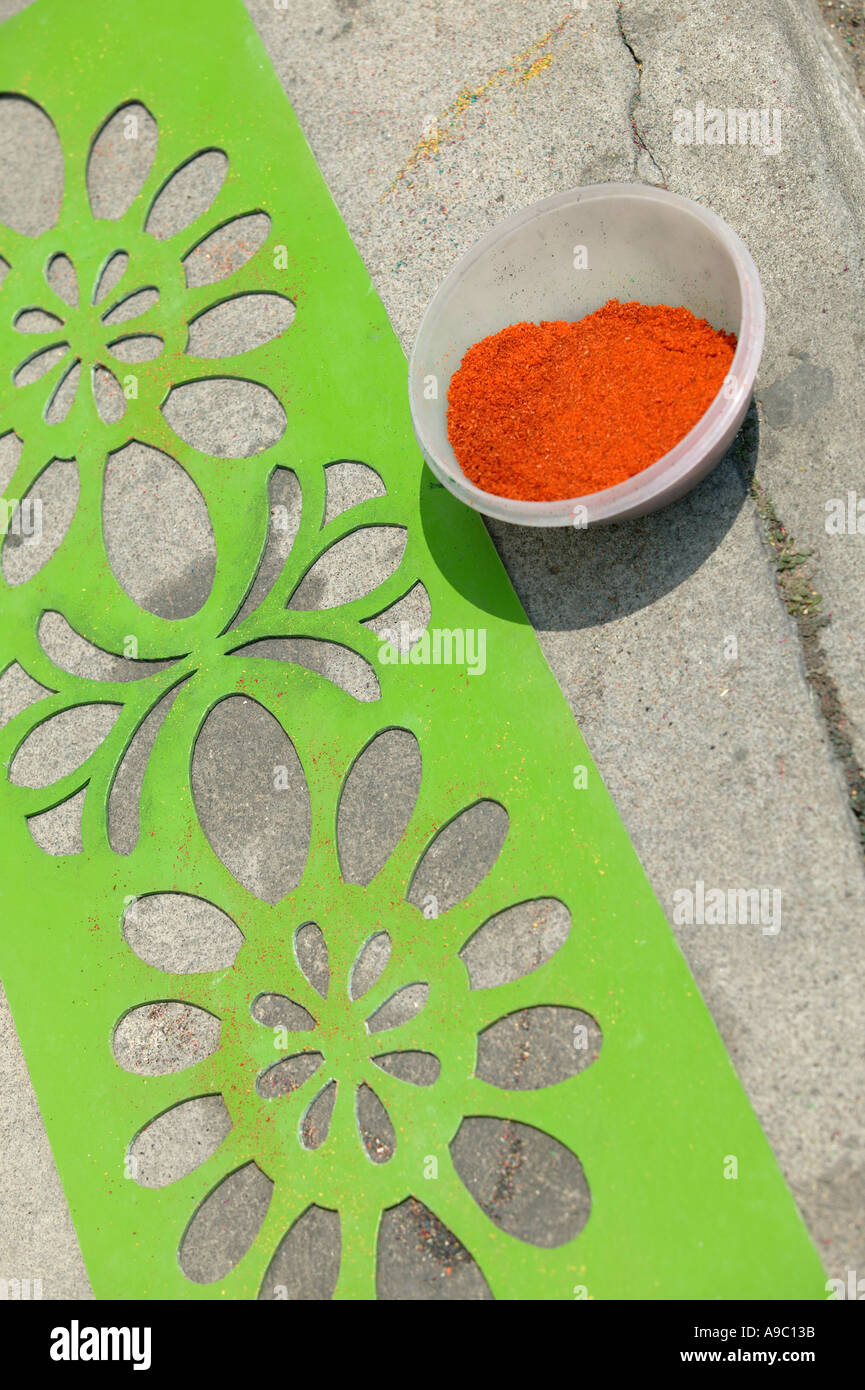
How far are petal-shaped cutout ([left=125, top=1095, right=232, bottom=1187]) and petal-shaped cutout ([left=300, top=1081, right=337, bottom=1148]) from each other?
0.83ft

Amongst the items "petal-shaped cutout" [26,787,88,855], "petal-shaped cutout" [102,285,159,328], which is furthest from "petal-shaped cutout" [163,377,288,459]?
"petal-shaped cutout" [26,787,88,855]

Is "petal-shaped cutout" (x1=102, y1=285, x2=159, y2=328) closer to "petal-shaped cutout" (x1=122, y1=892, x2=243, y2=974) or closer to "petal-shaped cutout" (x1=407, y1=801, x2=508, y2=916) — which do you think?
"petal-shaped cutout" (x1=122, y1=892, x2=243, y2=974)

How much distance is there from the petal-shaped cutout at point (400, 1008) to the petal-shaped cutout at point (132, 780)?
995mm

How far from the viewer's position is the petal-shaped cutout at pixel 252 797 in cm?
310

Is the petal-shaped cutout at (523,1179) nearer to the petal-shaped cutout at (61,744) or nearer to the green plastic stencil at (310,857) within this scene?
the green plastic stencil at (310,857)

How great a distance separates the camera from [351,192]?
3420 mm

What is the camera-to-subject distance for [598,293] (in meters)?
3.04

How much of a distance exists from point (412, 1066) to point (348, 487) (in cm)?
184

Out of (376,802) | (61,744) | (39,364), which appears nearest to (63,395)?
A: (39,364)

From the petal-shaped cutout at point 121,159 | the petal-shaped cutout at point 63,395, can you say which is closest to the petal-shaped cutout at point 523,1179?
the petal-shaped cutout at point 63,395

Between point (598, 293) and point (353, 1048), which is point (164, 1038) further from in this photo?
point (598, 293)
